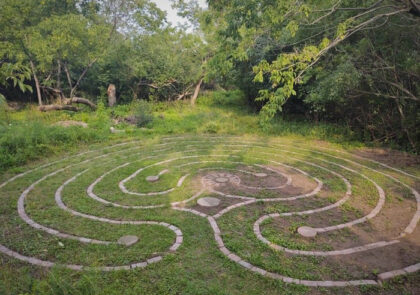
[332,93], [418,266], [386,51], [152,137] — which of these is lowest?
[418,266]

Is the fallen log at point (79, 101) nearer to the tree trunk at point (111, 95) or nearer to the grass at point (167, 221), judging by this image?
the tree trunk at point (111, 95)

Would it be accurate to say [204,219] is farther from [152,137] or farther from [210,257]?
[152,137]

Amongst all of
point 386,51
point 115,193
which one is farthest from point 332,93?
point 115,193

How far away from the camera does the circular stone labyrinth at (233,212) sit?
4.06 meters

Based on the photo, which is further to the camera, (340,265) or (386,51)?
(386,51)

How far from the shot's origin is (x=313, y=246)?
4.45 meters

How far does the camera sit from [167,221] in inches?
199

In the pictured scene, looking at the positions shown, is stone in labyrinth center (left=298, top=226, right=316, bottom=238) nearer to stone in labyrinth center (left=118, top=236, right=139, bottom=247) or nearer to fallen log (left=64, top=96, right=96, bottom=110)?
stone in labyrinth center (left=118, top=236, right=139, bottom=247)

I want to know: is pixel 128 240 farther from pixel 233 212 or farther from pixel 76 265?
pixel 233 212

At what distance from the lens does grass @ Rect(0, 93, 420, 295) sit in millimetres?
3598

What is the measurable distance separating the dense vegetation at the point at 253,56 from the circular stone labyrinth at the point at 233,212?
1893 mm

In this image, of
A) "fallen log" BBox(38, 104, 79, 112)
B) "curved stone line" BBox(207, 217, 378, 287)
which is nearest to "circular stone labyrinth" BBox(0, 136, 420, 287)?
"curved stone line" BBox(207, 217, 378, 287)

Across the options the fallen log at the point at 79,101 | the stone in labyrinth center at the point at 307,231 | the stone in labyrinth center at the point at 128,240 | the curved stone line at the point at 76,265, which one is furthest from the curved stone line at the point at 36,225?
the fallen log at the point at 79,101

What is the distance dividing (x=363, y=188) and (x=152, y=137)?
25.2ft
